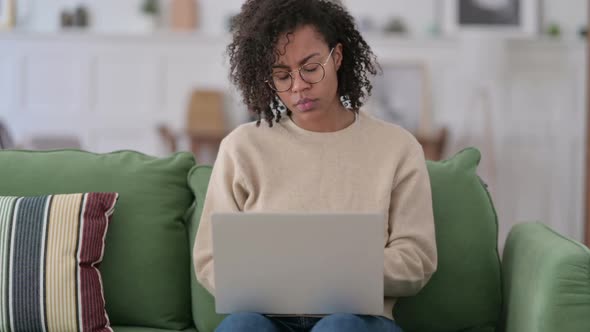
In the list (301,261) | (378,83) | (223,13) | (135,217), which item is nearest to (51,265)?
(135,217)

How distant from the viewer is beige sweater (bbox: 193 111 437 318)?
1.68m

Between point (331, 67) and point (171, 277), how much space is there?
615mm

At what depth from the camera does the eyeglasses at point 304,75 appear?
5.70 ft

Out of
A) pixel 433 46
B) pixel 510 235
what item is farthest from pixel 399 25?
pixel 510 235

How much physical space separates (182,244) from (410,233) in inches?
22.3

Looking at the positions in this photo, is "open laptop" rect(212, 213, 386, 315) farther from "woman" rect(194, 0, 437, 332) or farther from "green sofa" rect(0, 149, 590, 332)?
"green sofa" rect(0, 149, 590, 332)

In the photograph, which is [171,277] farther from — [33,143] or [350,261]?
[33,143]

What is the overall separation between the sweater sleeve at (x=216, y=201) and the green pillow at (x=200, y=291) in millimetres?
116

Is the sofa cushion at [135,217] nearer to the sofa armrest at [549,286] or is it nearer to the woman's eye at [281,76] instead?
the woman's eye at [281,76]

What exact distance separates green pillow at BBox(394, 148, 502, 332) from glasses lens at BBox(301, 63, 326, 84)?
42cm

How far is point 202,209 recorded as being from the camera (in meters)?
1.88

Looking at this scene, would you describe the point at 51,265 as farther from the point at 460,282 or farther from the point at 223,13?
the point at 223,13

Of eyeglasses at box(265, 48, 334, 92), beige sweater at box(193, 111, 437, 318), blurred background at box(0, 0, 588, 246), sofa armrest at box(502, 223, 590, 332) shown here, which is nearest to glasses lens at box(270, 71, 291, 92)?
eyeglasses at box(265, 48, 334, 92)

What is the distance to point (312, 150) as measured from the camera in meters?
1.77
